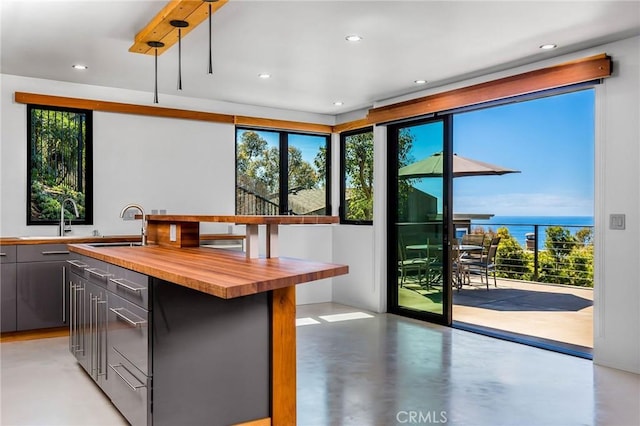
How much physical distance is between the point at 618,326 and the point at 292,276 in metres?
2.99

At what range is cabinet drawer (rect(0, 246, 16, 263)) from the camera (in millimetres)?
4414

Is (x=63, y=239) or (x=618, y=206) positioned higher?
(x=618, y=206)

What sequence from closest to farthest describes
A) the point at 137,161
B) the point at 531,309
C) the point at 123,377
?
the point at 123,377 < the point at 137,161 < the point at 531,309

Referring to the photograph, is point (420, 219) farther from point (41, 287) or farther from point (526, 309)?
point (41, 287)

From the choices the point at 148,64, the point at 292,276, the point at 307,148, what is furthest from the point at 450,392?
the point at 307,148

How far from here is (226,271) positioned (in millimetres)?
2176

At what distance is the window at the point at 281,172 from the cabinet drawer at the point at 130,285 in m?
3.50

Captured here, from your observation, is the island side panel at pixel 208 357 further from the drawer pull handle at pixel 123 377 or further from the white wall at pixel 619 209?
the white wall at pixel 619 209

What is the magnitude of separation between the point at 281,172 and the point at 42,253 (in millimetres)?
3058

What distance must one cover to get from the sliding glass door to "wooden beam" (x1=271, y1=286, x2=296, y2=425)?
298cm

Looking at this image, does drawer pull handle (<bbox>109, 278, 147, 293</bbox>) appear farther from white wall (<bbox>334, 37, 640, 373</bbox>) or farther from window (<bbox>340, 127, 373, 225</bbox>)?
window (<bbox>340, 127, 373, 225</bbox>)

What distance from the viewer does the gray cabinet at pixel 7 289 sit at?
4406 millimetres

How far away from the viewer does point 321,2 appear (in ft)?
10.1

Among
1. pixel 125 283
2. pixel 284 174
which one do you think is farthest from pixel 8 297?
pixel 284 174
